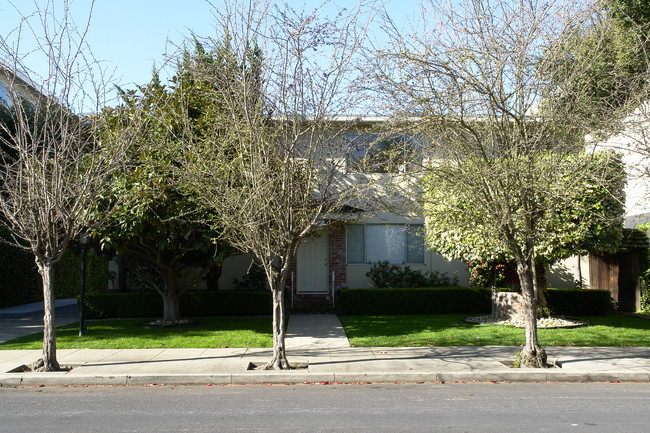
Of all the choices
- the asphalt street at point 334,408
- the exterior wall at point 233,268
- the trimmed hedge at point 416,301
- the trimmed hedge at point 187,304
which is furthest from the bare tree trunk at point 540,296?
the exterior wall at point 233,268

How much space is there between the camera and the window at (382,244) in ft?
59.9

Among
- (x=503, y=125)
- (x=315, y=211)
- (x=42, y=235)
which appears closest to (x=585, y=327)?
(x=503, y=125)

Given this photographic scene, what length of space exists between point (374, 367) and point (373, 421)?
3.03 metres

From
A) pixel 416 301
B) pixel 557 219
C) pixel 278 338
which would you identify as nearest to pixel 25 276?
pixel 416 301

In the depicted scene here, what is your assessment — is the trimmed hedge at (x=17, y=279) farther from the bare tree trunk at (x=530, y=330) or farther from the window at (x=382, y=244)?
the bare tree trunk at (x=530, y=330)

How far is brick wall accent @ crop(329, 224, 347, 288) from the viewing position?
58.7 ft

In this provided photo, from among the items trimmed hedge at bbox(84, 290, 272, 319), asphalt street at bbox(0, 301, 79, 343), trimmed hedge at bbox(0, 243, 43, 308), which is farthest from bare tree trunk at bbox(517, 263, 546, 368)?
trimmed hedge at bbox(0, 243, 43, 308)

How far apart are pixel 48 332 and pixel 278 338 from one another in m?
3.81

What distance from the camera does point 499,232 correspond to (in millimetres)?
9562

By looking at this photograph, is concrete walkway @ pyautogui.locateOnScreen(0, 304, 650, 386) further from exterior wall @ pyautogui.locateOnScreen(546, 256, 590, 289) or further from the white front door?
exterior wall @ pyautogui.locateOnScreen(546, 256, 590, 289)

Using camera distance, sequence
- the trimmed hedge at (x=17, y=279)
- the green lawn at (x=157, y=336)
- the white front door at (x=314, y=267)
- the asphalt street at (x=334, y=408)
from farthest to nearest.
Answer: the trimmed hedge at (x=17, y=279)
the white front door at (x=314, y=267)
the green lawn at (x=157, y=336)
the asphalt street at (x=334, y=408)

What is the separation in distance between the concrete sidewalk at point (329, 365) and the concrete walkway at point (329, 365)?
14mm

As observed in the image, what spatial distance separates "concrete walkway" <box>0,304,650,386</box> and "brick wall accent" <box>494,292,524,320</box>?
324 cm

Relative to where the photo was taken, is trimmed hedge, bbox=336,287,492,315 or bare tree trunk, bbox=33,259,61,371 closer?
bare tree trunk, bbox=33,259,61,371
